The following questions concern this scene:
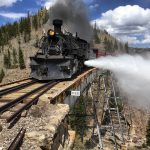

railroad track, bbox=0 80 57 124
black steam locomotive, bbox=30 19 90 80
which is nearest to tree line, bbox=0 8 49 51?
black steam locomotive, bbox=30 19 90 80

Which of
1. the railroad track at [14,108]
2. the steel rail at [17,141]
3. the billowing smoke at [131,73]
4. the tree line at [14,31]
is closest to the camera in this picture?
the steel rail at [17,141]

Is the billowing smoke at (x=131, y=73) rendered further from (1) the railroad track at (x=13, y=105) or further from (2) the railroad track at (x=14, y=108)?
(2) the railroad track at (x=14, y=108)

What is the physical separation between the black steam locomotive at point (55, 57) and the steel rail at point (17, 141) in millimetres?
11348

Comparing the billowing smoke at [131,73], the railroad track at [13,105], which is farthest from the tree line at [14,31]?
the railroad track at [13,105]

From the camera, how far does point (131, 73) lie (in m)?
38.8

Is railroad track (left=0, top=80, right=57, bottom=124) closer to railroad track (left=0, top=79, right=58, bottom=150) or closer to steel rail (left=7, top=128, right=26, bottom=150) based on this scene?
railroad track (left=0, top=79, right=58, bottom=150)

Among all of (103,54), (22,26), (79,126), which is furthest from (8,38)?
(79,126)

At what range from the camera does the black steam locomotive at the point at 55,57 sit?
19.7 metres

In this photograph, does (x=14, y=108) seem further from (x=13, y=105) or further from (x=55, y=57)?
(x=55, y=57)

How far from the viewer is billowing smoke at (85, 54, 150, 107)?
105 ft

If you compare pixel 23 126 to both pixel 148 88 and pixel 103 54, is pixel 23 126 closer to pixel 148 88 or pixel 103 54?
pixel 103 54

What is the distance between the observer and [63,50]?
21109mm

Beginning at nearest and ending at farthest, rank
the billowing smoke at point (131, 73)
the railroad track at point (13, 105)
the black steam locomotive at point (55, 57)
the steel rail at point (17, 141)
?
1. the steel rail at point (17, 141)
2. the railroad track at point (13, 105)
3. the black steam locomotive at point (55, 57)
4. the billowing smoke at point (131, 73)

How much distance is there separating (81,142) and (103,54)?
15.6 meters
